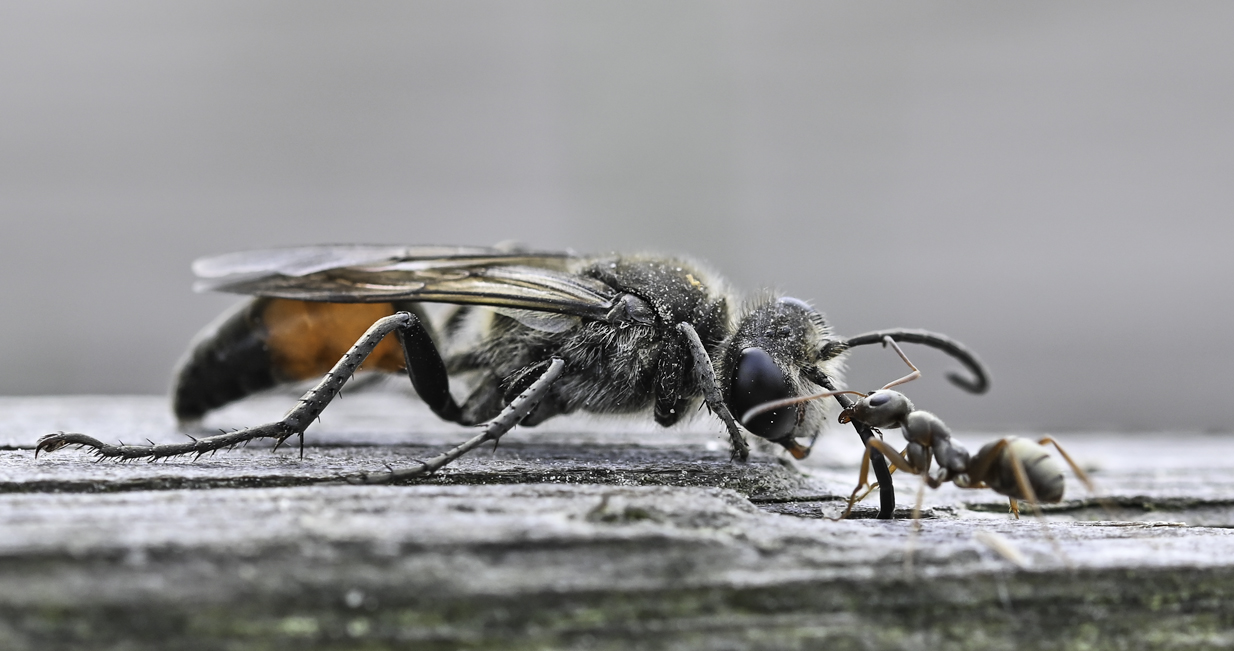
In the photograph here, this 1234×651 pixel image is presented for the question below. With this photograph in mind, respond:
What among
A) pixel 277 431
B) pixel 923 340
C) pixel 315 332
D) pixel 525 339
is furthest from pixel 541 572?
pixel 315 332

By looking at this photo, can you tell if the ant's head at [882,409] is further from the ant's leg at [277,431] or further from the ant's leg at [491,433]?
the ant's leg at [277,431]

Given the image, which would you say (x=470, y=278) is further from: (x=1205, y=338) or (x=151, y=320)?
(x=1205, y=338)

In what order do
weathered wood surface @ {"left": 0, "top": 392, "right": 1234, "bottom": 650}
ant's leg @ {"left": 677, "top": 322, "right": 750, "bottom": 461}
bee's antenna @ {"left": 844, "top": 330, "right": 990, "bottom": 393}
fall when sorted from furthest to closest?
bee's antenna @ {"left": 844, "top": 330, "right": 990, "bottom": 393}, ant's leg @ {"left": 677, "top": 322, "right": 750, "bottom": 461}, weathered wood surface @ {"left": 0, "top": 392, "right": 1234, "bottom": 650}

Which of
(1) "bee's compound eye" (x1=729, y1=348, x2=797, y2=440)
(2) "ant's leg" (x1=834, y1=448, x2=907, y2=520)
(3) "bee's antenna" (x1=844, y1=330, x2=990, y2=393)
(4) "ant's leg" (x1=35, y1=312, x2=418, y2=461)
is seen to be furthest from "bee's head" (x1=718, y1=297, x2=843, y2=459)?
(4) "ant's leg" (x1=35, y1=312, x2=418, y2=461)

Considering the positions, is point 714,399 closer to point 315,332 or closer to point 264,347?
point 315,332

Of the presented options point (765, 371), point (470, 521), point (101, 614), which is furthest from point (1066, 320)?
point (101, 614)

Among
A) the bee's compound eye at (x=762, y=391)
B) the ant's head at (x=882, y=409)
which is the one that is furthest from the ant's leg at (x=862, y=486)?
the bee's compound eye at (x=762, y=391)

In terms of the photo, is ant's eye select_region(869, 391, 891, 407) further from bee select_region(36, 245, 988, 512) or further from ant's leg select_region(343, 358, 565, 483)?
ant's leg select_region(343, 358, 565, 483)
